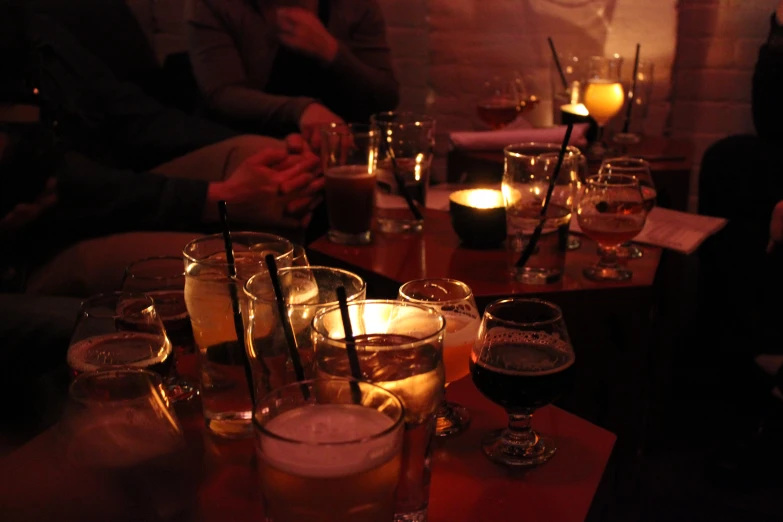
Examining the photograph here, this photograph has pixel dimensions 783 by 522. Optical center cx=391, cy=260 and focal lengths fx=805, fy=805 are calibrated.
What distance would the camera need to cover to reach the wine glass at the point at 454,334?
2.87 ft

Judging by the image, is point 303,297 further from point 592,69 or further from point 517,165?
point 592,69

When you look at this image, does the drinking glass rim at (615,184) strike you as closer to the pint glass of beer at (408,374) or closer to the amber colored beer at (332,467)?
the pint glass of beer at (408,374)

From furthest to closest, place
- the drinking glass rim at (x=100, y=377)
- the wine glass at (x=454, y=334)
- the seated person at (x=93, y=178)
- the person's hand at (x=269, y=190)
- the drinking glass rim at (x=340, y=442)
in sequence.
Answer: the person's hand at (x=269, y=190), the seated person at (x=93, y=178), the wine glass at (x=454, y=334), the drinking glass rim at (x=100, y=377), the drinking glass rim at (x=340, y=442)

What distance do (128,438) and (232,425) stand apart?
7.9 inches

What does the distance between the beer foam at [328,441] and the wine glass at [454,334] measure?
0.25m

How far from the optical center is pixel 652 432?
192cm

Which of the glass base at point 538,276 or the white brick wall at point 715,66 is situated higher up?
the white brick wall at point 715,66

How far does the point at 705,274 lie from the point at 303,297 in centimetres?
182

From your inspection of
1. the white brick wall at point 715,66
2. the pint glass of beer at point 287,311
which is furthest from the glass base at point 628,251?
the white brick wall at point 715,66

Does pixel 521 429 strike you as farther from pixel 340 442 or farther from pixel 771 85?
pixel 771 85

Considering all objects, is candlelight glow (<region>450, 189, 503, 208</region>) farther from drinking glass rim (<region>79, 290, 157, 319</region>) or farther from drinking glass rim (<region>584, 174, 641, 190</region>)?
drinking glass rim (<region>79, 290, 157, 319</region>)

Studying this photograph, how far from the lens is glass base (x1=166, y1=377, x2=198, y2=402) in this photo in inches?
36.4

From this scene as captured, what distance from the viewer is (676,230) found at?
1589mm

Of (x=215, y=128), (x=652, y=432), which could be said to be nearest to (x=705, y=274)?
(x=652, y=432)
